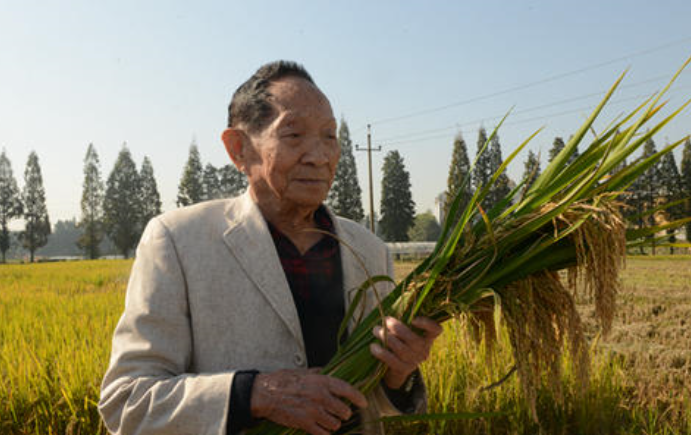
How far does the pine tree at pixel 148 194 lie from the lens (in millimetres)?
44219

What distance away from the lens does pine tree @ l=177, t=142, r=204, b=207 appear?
141 feet

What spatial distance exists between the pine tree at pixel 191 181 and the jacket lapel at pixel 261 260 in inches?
1691

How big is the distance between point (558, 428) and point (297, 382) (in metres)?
1.96

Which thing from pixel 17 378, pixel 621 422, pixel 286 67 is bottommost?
pixel 621 422

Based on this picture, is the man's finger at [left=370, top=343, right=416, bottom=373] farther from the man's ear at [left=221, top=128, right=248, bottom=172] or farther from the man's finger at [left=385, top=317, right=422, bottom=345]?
the man's ear at [left=221, top=128, right=248, bottom=172]

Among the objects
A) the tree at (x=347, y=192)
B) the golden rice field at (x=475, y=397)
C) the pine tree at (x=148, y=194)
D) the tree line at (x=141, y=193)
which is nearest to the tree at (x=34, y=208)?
the tree line at (x=141, y=193)

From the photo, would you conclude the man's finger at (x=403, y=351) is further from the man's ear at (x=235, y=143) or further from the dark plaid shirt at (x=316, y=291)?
the man's ear at (x=235, y=143)

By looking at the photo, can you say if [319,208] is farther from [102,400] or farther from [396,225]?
[396,225]

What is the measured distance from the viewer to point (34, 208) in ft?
150

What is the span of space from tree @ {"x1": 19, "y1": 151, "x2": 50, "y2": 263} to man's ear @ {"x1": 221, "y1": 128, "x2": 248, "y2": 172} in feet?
169

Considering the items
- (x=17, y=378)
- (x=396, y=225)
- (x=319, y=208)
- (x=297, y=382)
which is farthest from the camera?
(x=396, y=225)

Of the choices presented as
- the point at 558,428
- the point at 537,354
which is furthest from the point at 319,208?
the point at 558,428

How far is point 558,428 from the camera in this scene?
102 inches

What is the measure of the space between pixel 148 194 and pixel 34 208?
35.3ft
